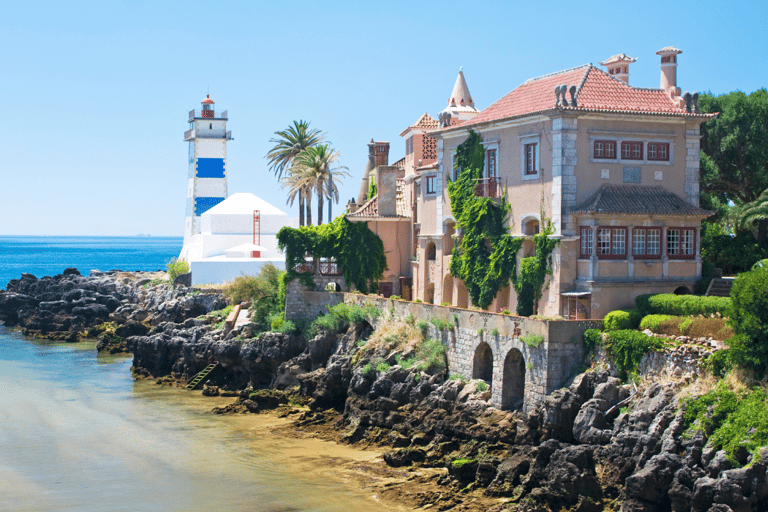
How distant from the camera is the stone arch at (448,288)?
47.1m

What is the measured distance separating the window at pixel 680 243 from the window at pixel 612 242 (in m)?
2.26

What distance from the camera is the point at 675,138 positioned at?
129 ft

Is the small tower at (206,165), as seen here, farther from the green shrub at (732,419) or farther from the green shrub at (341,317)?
the green shrub at (732,419)

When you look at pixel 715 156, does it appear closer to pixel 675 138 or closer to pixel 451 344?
pixel 675 138

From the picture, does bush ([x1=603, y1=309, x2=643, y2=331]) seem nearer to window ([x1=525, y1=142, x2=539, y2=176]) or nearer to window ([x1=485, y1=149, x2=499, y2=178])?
window ([x1=525, y1=142, x2=539, y2=176])

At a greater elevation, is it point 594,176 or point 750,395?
point 594,176

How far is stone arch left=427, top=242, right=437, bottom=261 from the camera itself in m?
49.0

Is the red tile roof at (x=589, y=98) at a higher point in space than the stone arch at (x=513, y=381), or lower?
higher

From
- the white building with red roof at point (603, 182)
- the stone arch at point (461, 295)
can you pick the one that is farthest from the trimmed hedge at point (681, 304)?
the stone arch at point (461, 295)

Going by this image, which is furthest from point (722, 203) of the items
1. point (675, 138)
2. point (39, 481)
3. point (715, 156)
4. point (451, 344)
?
point (39, 481)

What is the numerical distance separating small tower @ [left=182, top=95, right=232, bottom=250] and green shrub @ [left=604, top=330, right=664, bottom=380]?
5889 cm

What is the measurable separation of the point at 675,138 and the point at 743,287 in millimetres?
13058

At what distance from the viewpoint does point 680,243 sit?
126 feet

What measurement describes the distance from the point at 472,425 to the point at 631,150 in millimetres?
14039
